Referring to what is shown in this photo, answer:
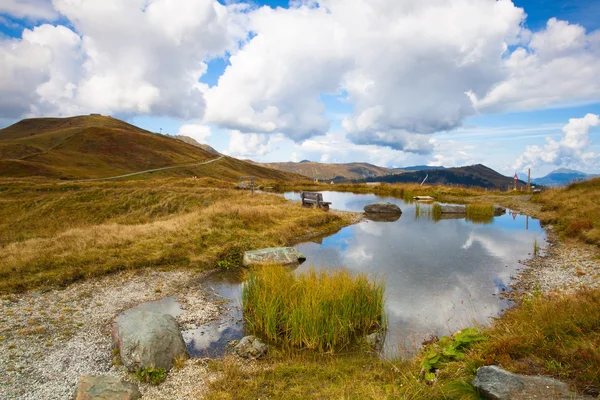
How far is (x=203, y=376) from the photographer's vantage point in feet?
27.6

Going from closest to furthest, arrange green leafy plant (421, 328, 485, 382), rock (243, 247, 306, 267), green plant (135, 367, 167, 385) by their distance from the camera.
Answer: green leafy plant (421, 328, 485, 382), green plant (135, 367, 167, 385), rock (243, 247, 306, 267)

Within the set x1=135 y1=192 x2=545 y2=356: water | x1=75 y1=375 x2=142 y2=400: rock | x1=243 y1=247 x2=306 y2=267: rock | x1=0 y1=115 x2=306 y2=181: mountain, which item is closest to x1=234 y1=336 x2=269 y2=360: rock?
x1=135 y1=192 x2=545 y2=356: water

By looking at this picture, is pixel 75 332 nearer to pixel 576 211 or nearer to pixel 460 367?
pixel 460 367

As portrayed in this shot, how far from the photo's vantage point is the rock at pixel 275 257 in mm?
18703

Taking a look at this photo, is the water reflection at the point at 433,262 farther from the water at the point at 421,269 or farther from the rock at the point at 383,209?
the rock at the point at 383,209

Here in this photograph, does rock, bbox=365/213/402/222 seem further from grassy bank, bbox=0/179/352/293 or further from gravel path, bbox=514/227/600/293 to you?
gravel path, bbox=514/227/600/293

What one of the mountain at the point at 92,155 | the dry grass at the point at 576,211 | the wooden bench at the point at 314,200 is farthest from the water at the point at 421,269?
the mountain at the point at 92,155

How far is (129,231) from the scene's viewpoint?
21.7m

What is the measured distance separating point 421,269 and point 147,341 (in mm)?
13925

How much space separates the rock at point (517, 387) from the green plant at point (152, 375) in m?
7.22

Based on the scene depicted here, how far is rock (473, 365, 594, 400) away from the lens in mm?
5562

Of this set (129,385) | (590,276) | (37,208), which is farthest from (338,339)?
(37,208)

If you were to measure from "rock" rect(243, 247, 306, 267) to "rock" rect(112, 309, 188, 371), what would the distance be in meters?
8.76

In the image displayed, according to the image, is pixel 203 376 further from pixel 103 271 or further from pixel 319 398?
pixel 103 271
